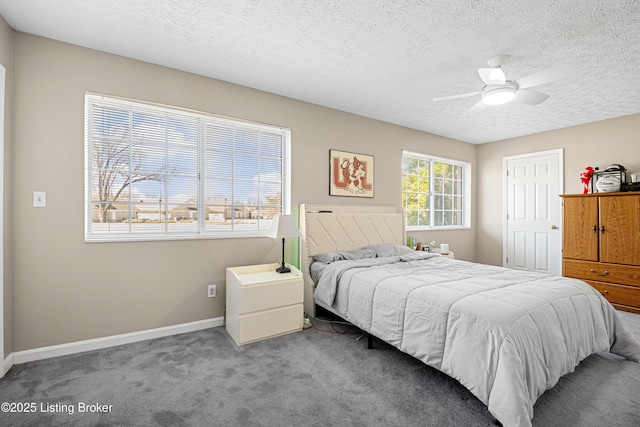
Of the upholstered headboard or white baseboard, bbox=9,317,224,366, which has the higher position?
the upholstered headboard

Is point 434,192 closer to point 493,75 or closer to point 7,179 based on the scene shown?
point 493,75

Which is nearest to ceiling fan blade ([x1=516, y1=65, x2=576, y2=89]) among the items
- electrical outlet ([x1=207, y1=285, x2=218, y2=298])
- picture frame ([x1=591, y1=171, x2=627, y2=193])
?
picture frame ([x1=591, y1=171, x2=627, y2=193])

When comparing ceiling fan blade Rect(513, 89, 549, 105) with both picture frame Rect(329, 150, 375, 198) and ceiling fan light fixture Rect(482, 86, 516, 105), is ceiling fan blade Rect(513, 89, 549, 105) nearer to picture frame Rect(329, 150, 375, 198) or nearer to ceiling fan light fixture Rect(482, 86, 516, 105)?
ceiling fan light fixture Rect(482, 86, 516, 105)

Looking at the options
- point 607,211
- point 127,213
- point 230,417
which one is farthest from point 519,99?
point 127,213

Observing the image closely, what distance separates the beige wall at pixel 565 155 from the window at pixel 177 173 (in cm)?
407

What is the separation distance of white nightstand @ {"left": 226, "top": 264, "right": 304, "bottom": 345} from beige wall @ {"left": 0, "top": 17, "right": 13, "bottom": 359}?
1575 millimetres

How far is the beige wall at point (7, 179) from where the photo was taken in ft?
6.98

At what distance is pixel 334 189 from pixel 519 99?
2.14 m

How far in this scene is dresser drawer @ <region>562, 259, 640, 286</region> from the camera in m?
3.57

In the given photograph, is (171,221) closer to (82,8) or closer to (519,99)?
(82,8)

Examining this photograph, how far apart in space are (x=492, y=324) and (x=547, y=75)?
188 cm

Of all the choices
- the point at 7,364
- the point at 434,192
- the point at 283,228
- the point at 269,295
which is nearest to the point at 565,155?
the point at 434,192

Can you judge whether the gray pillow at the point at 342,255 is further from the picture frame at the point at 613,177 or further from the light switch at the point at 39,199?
the picture frame at the point at 613,177

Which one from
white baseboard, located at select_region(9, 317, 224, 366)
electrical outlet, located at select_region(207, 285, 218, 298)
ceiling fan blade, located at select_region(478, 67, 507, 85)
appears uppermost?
ceiling fan blade, located at select_region(478, 67, 507, 85)
